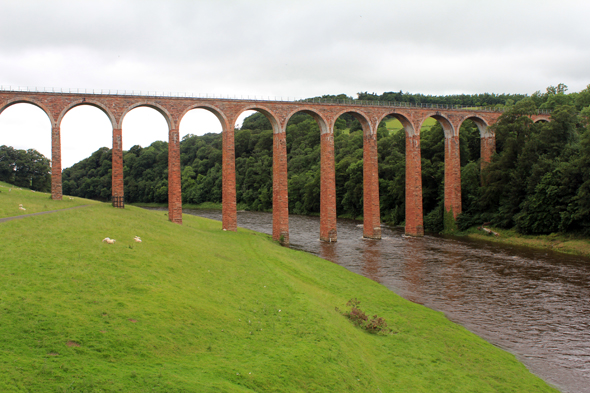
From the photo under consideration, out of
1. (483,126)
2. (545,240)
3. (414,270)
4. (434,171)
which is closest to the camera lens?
(414,270)

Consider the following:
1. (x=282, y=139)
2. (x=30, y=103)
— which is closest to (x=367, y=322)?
(x=282, y=139)

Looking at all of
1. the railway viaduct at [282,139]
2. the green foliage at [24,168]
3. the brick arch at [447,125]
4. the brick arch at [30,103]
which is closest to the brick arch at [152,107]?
the railway viaduct at [282,139]

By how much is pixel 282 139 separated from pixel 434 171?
2876cm

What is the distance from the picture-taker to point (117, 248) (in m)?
18.2

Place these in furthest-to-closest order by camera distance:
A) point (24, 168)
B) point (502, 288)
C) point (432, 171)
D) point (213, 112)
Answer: point (24, 168) → point (432, 171) → point (213, 112) → point (502, 288)

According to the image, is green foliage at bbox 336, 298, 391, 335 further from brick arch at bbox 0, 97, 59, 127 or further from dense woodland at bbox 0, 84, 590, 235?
brick arch at bbox 0, 97, 59, 127

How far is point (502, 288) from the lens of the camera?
26.6m

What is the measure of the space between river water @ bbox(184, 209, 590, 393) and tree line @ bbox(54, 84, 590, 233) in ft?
21.4

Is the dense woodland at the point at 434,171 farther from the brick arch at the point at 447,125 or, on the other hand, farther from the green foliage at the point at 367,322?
the green foliage at the point at 367,322

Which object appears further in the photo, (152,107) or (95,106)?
(152,107)

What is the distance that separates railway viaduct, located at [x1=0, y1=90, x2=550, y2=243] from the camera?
1523 inches

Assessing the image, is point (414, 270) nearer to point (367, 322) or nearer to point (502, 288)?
point (502, 288)

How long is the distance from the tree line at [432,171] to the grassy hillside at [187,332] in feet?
99.0

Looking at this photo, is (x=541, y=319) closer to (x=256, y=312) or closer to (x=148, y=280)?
(x=256, y=312)
